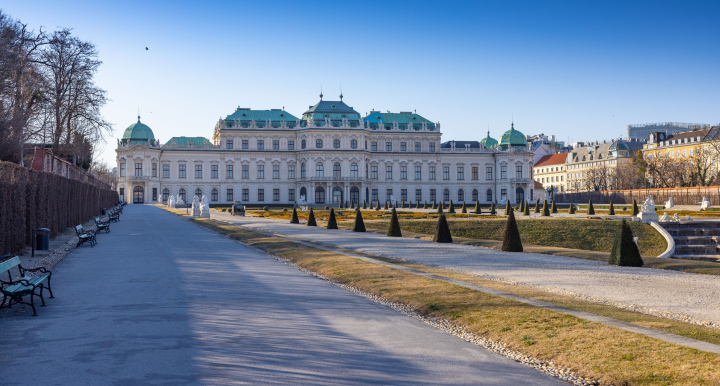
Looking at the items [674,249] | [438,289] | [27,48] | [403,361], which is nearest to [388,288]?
[438,289]

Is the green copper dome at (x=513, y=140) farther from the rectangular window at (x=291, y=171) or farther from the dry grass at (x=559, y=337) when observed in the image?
the dry grass at (x=559, y=337)

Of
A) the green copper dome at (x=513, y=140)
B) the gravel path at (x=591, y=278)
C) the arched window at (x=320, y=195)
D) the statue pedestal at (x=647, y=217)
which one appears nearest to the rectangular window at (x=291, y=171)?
the arched window at (x=320, y=195)

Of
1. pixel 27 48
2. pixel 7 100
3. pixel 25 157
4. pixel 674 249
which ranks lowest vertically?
pixel 674 249

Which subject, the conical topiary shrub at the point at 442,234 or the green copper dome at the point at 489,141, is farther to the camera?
the green copper dome at the point at 489,141

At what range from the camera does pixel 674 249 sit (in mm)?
29094

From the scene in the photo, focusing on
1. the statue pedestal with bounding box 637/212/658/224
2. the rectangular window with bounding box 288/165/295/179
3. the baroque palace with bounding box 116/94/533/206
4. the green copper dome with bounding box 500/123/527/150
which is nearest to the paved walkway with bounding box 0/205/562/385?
the statue pedestal with bounding box 637/212/658/224

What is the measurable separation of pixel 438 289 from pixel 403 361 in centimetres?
487

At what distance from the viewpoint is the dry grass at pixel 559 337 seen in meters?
6.30

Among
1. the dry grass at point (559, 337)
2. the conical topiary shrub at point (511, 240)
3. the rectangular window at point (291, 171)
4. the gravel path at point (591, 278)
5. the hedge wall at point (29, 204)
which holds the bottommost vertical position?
the gravel path at point (591, 278)

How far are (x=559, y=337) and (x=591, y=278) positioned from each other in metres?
7.36

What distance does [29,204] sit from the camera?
20.7 meters

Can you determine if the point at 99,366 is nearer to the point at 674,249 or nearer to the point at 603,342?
the point at 603,342

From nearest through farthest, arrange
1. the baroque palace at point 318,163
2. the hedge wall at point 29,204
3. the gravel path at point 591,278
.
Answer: the gravel path at point 591,278
the hedge wall at point 29,204
the baroque palace at point 318,163

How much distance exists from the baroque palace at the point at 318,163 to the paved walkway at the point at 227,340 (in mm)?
A: 80773
